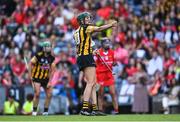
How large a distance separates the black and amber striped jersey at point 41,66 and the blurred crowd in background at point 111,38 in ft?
14.7

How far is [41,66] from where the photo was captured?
21828 mm

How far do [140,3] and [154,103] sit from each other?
20.8 ft

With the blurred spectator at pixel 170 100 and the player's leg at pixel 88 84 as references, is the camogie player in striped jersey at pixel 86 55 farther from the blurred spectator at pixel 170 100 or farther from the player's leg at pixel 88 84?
the blurred spectator at pixel 170 100

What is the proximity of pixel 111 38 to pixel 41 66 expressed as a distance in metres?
7.04

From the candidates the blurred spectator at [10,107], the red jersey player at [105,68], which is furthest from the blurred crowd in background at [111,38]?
the red jersey player at [105,68]

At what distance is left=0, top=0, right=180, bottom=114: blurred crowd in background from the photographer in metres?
26.5

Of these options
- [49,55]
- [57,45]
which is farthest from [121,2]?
[49,55]

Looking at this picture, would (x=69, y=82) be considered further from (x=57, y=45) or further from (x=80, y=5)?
(x=80, y=5)

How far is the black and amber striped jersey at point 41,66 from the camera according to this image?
2180 cm

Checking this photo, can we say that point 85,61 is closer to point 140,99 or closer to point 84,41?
point 84,41

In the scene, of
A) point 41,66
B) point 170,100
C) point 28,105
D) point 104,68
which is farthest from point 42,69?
point 170,100

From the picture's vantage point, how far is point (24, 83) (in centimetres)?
2712

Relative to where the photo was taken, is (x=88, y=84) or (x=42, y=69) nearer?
(x=88, y=84)

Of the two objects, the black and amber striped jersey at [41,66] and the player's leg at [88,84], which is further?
the black and amber striped jersey at [41,66]
